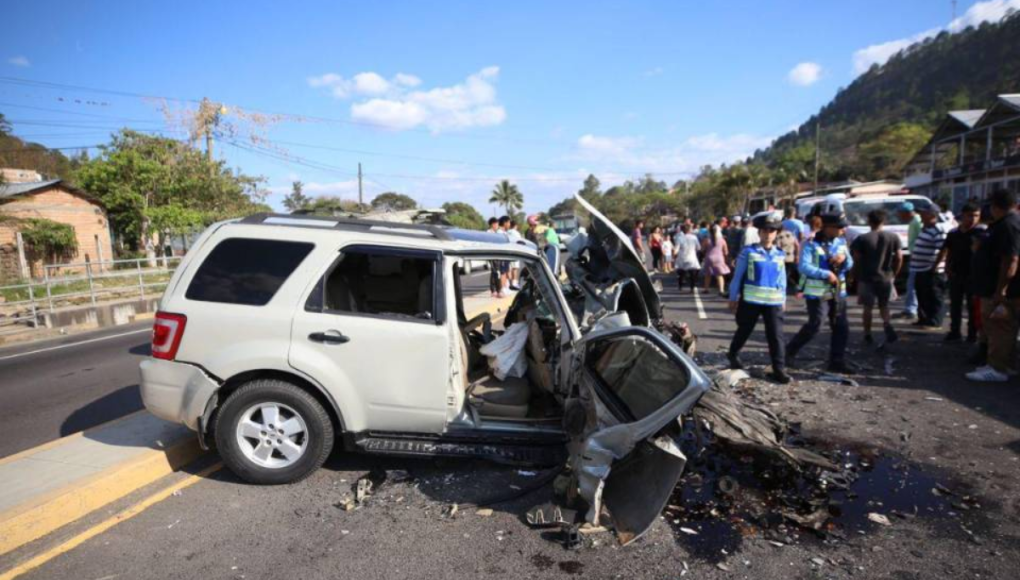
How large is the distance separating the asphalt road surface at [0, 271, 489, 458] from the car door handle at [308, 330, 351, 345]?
339 centimetres

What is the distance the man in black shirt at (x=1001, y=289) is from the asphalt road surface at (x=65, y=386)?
901 cm

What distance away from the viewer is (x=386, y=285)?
5098 millimetres

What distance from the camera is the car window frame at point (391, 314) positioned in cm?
378

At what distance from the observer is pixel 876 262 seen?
6.92 m

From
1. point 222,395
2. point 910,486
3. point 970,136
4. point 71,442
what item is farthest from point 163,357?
point 970,136

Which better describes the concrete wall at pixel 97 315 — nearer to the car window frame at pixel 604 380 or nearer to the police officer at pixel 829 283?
the car window frame at pixel 604 380

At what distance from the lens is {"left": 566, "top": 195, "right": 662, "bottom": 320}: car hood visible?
4.64m

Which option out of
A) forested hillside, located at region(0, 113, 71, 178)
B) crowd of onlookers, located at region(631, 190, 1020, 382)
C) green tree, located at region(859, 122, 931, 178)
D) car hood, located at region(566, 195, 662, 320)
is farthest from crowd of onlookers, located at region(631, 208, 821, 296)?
green tree, located at region(859, 122, 931, 178)

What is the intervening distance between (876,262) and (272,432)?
23.3 ft

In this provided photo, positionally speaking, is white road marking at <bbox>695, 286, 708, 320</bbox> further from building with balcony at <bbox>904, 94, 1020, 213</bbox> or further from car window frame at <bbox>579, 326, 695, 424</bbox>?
building with balcony at <bbox>904, 94, 1020, 213</bbox>

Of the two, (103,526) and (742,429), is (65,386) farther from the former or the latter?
(742,429)

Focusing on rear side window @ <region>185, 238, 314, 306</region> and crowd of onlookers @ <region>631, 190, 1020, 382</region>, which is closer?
rear side window @ <region>185, 238, 314, 306</region>

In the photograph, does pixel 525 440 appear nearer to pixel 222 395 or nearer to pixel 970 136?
pixel 222 395

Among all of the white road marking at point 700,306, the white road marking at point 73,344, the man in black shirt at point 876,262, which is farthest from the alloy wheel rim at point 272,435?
the white road marking at point 73,344
